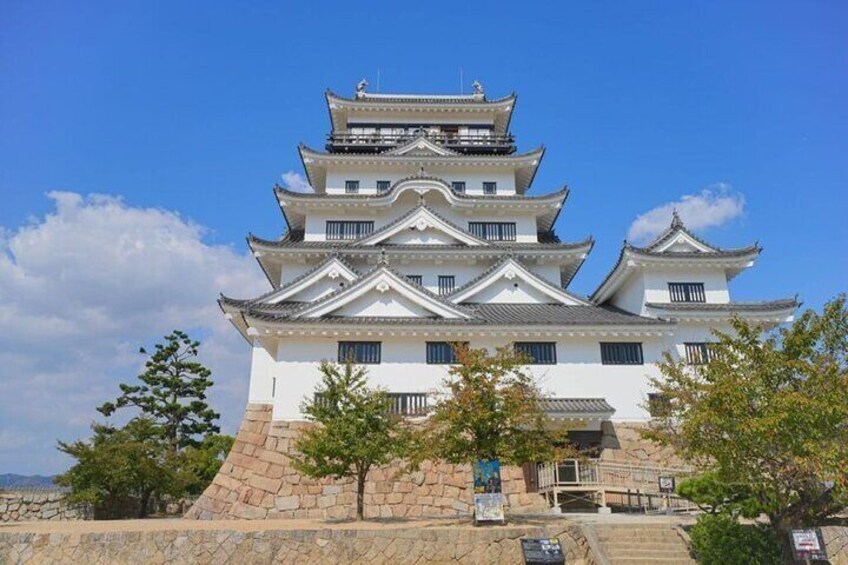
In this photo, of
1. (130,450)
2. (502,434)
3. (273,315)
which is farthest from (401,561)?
(130,450)

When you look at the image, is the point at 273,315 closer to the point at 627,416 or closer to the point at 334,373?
the point at 334,373

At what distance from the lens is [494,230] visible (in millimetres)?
29016

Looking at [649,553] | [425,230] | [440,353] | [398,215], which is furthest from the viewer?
[398,215]

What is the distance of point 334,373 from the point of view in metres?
16.2

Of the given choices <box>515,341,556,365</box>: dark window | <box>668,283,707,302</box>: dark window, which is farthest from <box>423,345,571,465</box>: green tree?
<box>668,283,707,302</box>: dark window

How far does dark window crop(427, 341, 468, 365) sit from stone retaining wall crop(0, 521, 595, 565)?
327 inches

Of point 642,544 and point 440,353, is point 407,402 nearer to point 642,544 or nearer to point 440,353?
point 440,353

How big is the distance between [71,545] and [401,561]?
766 cm

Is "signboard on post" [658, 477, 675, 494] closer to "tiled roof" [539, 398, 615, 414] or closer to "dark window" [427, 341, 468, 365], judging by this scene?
"tiled roof" [539, 398, 615, 414]

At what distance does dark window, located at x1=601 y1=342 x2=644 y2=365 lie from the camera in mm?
21875

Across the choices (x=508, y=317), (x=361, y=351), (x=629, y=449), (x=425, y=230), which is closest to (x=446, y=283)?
(x=425, y=230)

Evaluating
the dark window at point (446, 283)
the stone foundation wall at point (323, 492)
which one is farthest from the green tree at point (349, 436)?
the dark window at point (446, 283)

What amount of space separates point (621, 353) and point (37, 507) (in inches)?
860

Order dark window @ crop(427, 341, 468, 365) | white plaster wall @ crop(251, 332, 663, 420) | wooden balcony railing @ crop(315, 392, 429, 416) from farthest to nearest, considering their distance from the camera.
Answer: dark window @ crop(427, 341, 468, 365)
white plaster wall @ crop(251, 332, 663, 420)
wooden balcony railing @ crop(315, 392, 429, 416)
